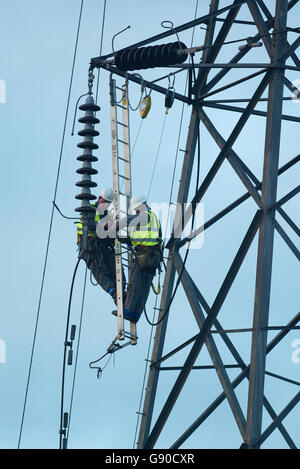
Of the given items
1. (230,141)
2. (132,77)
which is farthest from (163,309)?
(132,77)

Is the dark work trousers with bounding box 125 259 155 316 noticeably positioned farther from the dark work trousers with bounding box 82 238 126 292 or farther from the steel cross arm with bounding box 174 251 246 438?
the steel cross arm with bounding box 174 251 246 438

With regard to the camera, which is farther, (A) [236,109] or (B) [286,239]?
(A) [236,109]

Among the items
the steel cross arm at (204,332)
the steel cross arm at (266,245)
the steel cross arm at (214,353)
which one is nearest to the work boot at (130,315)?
the steel cross arm at (204,332)

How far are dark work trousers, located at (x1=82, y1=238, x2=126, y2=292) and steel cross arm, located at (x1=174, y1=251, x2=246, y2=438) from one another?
1.82 m

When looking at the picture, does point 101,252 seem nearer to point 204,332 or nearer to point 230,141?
point 204,332

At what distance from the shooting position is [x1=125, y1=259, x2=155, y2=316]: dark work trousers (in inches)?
1352

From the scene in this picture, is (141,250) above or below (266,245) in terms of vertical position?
below

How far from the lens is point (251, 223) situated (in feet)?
112

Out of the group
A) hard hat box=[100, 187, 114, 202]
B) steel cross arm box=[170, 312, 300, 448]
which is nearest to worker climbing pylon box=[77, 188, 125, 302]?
hard hat box=[100, 187, 114, 202]

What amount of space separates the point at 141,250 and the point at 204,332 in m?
1.78

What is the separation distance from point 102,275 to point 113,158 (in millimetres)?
2102
